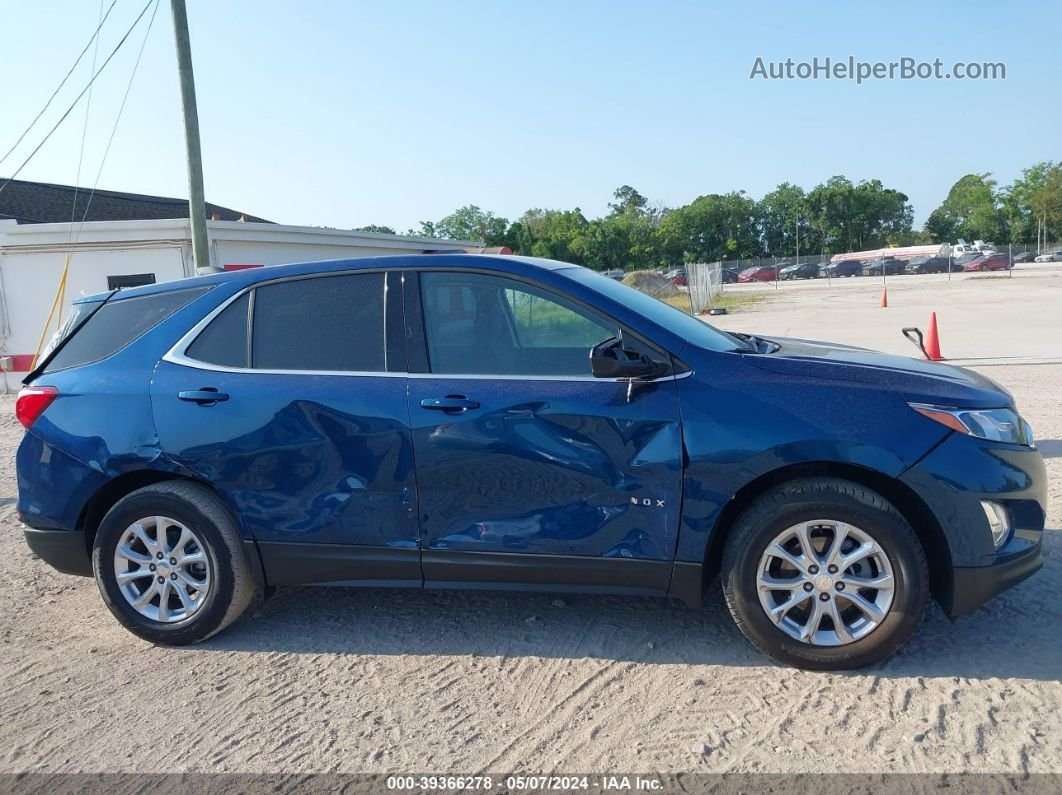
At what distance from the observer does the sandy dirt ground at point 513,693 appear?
122 inches

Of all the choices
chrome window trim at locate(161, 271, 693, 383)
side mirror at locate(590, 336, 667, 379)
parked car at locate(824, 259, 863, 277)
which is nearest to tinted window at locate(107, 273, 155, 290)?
chrome window trim at locate(161, 271, 693, 383)

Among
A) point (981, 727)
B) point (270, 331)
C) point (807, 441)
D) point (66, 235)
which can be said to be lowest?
point (981, 727)

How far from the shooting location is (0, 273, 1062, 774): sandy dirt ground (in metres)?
3.10

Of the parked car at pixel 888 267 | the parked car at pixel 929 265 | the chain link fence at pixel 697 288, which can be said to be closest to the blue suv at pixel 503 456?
the chain link fence at pixel 697 288

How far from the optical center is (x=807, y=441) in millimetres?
3504

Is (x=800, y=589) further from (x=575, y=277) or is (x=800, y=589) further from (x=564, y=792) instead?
(x=575, y=277)

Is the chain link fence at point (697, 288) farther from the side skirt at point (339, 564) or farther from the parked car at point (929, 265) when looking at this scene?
the parked car at point (929, 265)

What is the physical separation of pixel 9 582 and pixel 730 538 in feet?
14.2

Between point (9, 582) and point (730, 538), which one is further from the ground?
point (730, 538)

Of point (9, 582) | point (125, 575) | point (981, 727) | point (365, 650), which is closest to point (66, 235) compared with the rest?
point (9, 582)

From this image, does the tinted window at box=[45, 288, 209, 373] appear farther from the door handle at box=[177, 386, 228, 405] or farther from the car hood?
the car hood

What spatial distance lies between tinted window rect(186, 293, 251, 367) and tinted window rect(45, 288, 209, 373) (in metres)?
0.22

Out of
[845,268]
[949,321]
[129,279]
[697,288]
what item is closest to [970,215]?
[845,268]

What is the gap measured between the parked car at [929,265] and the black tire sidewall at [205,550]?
71254 mm
